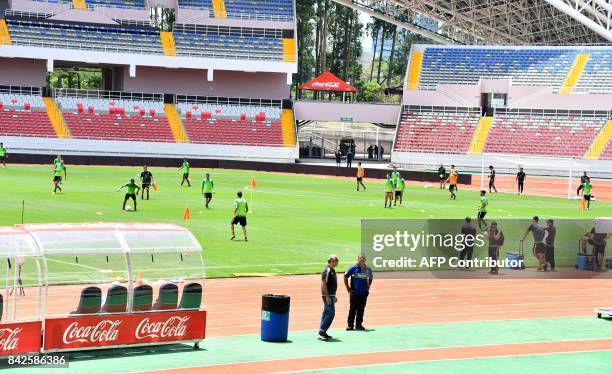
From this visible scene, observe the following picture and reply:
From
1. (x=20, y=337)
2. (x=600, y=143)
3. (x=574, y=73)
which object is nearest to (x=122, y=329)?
(x=20, y=337)

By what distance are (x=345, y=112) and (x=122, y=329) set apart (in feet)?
239

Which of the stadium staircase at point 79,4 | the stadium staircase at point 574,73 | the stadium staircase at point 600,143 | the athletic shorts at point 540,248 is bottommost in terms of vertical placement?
the athletic shorts at point 540,248

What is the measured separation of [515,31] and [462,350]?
254 ft

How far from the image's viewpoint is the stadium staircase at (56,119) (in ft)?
243

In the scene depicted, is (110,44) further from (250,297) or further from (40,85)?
(250,297)

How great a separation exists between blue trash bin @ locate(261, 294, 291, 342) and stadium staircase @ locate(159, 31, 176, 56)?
67.4 m

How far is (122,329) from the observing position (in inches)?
626

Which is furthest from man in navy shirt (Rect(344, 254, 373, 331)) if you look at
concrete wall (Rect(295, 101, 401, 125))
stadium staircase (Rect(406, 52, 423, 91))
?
stadium staircase (Rect(406, 52, 423, 91))

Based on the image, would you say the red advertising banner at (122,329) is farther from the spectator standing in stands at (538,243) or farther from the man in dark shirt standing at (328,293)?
the spectator standing in stands at (538,243)

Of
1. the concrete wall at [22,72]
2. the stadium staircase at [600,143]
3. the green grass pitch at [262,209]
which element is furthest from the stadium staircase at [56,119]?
the stadium staircase at [600,143]

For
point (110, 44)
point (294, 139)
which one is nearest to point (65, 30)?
point (110, 44)

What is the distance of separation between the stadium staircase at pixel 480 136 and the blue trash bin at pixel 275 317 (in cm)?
6241

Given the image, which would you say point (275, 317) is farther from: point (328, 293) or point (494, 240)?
point (494, 240)

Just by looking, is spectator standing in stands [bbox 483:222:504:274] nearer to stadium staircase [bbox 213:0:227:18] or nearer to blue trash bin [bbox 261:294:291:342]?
blue trash bin [bbox 261:294:291:342]
